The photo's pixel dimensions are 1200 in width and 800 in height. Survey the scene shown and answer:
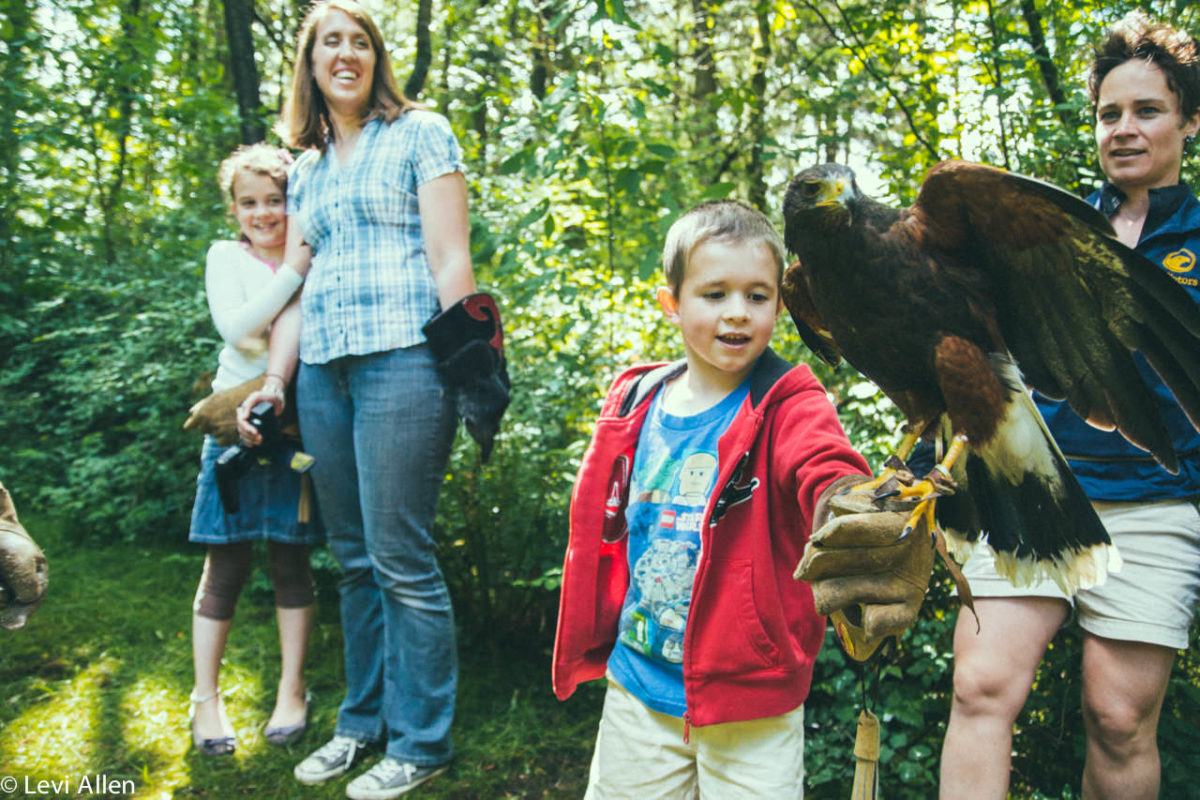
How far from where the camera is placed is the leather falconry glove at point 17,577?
5.44 feet

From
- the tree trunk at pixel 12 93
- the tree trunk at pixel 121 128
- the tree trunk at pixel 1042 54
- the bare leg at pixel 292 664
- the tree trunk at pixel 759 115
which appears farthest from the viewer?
the tree trunk at pixel 121 128

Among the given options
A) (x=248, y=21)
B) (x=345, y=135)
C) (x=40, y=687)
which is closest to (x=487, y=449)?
(x=345, y=135)

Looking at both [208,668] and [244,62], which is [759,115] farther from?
[208,668]

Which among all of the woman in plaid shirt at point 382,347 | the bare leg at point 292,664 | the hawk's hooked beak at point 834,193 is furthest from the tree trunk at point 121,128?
the hawk's hooked beak at point 834,193

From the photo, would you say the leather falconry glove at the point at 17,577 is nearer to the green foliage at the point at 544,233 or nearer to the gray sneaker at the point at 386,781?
the gray sneaker at the point at 386,781

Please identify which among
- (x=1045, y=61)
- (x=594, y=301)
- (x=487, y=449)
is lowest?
(x=487, y=449)

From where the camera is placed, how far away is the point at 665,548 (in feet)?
6.66

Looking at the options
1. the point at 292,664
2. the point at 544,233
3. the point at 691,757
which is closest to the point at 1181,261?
the point at 691,757

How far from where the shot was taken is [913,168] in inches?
158

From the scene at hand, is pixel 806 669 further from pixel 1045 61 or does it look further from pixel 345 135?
pixel 1045 61

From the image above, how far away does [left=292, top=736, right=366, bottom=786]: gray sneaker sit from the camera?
119 inches

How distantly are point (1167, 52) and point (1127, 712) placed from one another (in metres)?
1.70

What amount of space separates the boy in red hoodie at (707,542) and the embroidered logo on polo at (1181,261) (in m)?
0.99

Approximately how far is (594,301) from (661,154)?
832 mm
